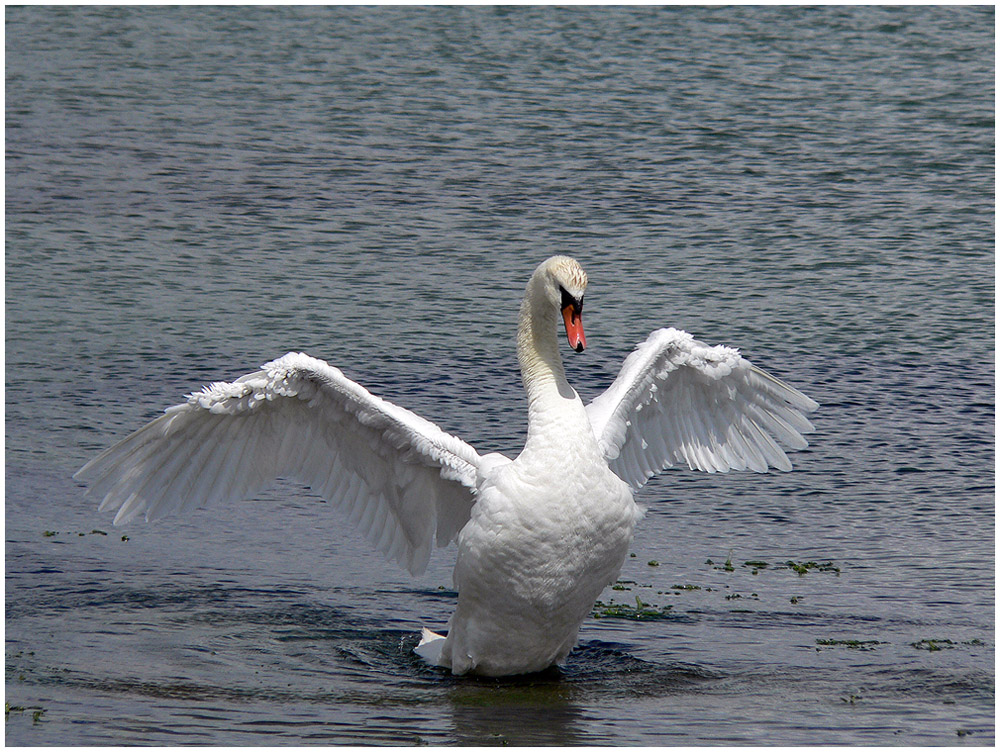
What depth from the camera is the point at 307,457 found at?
8148mm

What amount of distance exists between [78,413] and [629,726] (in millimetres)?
6143

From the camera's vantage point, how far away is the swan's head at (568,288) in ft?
24.3

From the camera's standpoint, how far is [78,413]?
458 inches

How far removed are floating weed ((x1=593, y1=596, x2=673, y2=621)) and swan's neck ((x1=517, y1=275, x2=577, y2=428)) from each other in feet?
5.18

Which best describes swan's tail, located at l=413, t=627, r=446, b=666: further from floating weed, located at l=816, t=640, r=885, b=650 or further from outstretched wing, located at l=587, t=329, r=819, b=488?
floating weed, located at l=816, t=640, r=885, b=650

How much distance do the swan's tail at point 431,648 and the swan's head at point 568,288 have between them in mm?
1858

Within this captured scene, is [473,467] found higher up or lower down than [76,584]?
higher up

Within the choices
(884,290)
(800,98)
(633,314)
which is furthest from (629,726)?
(800,98)

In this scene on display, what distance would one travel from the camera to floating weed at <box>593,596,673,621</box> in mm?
8484

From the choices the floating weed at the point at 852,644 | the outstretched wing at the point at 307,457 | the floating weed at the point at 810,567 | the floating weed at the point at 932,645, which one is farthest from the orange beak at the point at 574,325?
the floating weed at the point at 810,567

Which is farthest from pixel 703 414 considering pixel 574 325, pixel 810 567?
pixel 574 325

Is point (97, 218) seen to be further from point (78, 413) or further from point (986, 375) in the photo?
point (986, 375)

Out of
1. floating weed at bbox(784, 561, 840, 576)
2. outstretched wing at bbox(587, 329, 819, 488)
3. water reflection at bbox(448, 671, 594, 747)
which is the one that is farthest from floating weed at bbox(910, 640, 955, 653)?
water reflection at bbox(448, 671, 594, 747)

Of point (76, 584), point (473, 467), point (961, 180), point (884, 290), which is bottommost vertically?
point (76, 584)
